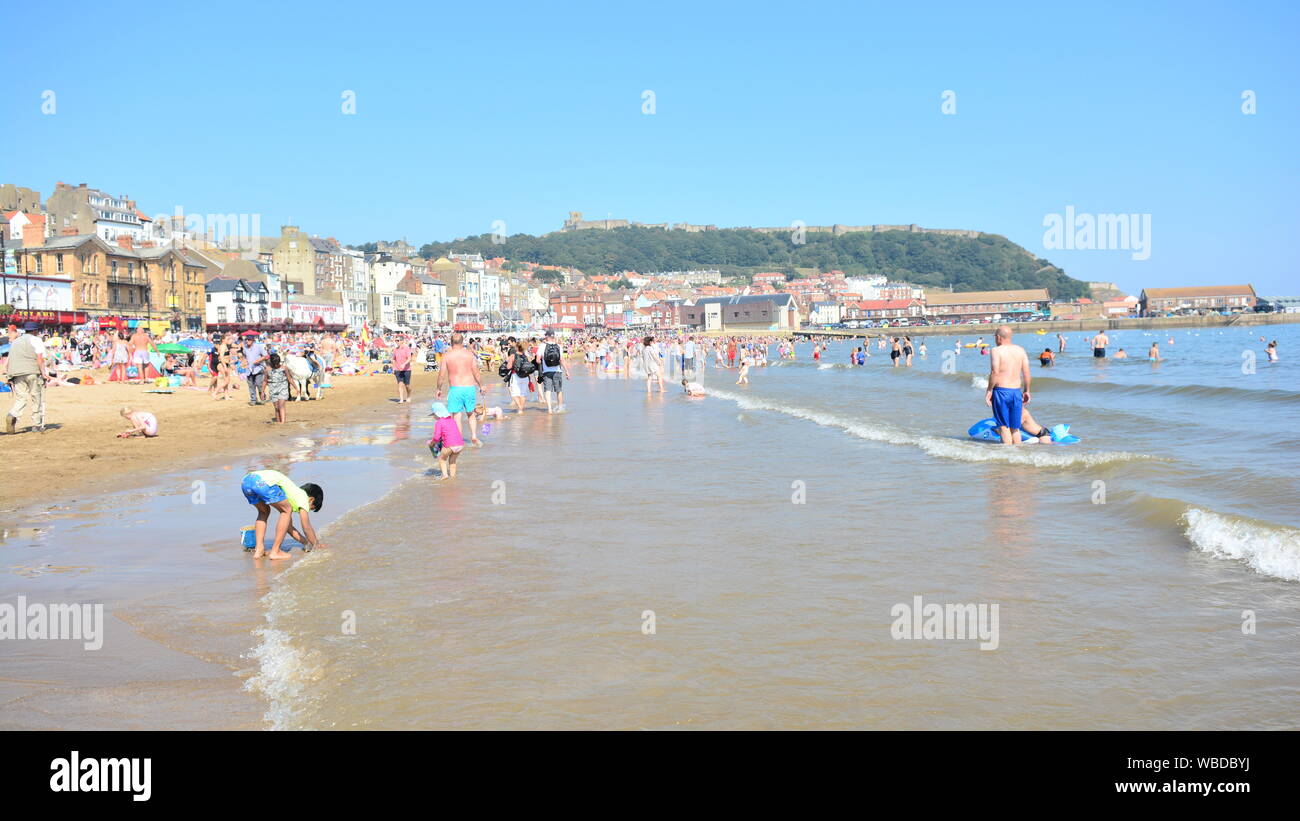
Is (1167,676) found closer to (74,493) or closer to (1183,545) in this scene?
(1183,545)

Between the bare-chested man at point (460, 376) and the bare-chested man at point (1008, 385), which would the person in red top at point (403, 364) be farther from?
the bare-chested man at point (1008, 385)

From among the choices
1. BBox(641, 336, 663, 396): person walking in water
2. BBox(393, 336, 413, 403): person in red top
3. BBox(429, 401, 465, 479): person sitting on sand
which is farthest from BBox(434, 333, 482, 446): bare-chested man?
BBox(641, 336, 663, 396): person walking in water

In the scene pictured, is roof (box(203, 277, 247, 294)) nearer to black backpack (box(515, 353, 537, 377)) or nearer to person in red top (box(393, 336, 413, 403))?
person in red top (box(393, 336, 413, 403))

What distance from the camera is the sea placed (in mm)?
3979

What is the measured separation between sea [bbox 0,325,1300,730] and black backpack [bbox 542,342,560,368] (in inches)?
261

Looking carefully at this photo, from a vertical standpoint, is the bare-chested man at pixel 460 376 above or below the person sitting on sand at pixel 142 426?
above

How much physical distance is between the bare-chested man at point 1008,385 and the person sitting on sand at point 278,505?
28.1 ft

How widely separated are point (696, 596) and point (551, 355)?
13.3 meters

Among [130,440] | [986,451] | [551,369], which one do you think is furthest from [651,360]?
[986,451]

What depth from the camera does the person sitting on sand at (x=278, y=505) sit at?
6688 millimetres

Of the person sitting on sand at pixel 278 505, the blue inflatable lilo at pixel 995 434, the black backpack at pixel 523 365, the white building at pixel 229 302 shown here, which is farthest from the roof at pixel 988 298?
the person sitting on sand at pixel 278 505
